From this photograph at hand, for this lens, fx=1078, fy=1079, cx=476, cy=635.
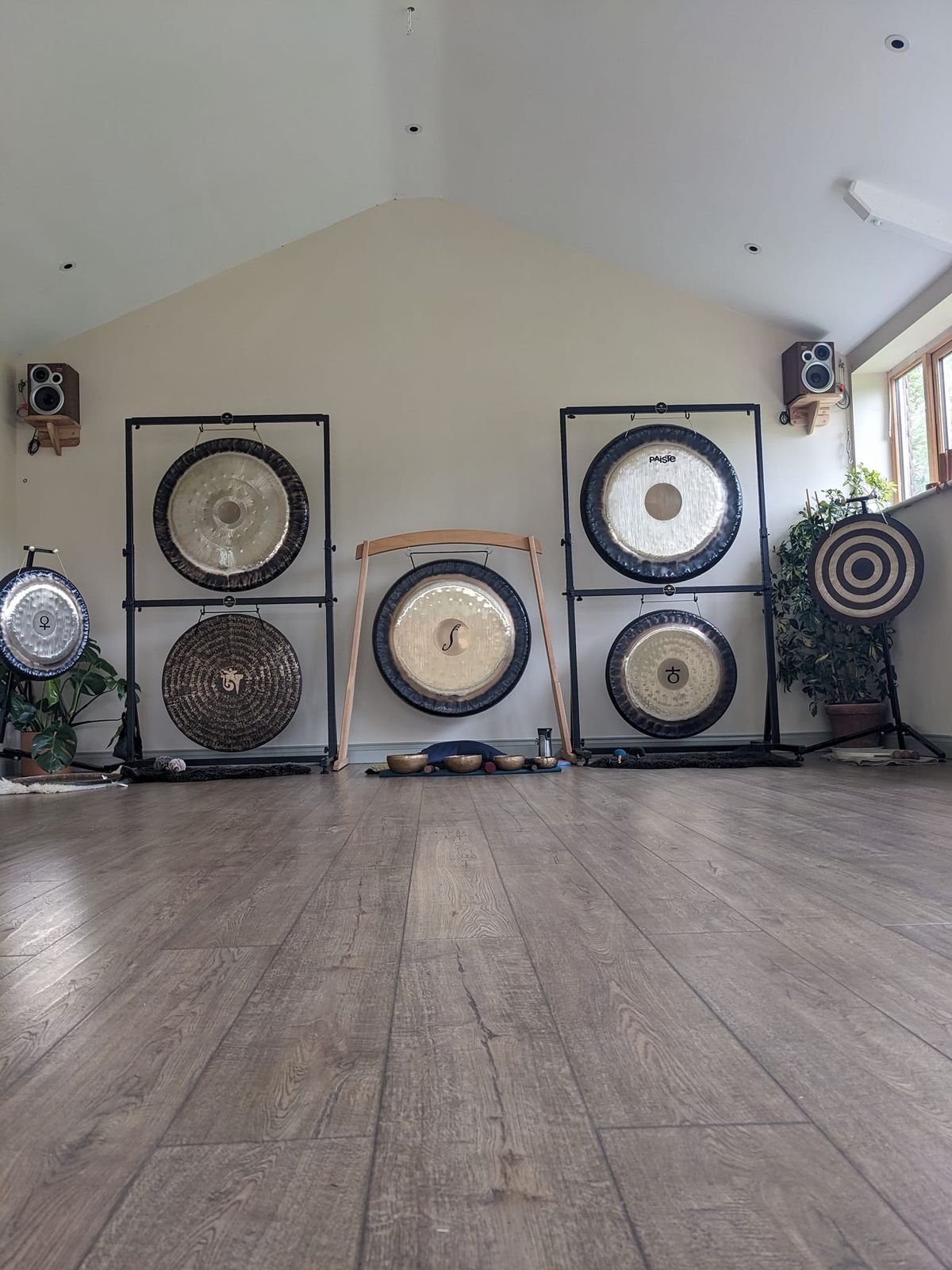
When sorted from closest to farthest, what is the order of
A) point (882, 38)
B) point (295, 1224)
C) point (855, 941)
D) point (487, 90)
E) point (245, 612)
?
1. point (295, 1224)
2. point (855, 941)
3. point (882, 38)
4. point (487, 90)
5. point (245, 612)

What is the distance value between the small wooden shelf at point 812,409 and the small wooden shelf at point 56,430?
3805 millimetres

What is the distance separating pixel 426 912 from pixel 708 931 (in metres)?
0.46

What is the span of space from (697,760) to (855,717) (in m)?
1.00

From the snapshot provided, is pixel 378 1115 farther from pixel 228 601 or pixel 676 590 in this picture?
pixel 676 590

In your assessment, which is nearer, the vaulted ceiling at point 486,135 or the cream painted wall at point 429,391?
the vaulted ceiling at point 486,135

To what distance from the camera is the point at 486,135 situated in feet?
16.3

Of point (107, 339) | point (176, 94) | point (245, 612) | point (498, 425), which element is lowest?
point (245, 612)

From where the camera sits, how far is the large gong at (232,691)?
211 inches

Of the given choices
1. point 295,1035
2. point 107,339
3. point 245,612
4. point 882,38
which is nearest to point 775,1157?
point 295,1035

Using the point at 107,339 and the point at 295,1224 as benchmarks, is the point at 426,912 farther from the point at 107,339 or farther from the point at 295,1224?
the point at 107,339

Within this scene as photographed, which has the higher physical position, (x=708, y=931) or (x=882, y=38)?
(x=882, y=38)

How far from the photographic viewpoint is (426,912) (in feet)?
5.73

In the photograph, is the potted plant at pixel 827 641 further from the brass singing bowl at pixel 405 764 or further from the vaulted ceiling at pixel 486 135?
the brass singing bowl at pixel 405 764

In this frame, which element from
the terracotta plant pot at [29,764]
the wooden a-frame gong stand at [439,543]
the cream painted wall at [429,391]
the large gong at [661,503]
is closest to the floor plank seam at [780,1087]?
the wooden a-frame gong stand at [439,543]
